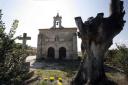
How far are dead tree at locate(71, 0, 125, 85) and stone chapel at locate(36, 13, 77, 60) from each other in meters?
21.9

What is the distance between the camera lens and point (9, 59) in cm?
588

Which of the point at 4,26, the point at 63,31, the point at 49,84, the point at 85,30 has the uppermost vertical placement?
the point at 63,31

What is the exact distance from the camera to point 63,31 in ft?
121

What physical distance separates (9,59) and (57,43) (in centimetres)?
3062

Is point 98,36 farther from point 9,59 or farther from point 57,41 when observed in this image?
point 57,41

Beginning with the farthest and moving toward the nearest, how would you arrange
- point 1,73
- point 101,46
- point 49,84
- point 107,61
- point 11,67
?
1. point 107,61
2. point 49,84
3. point 101,46
4. point 11,67
5. point 1,73

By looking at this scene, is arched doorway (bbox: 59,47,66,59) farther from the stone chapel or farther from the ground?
the ground

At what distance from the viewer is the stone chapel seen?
3591 centimetres

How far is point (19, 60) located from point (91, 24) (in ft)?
26.2

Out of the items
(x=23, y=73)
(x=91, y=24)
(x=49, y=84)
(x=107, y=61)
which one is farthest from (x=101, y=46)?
(x=107, y=61)

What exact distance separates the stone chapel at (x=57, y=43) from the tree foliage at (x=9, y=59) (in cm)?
2921

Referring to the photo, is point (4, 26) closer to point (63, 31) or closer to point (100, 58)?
point (100, 58)

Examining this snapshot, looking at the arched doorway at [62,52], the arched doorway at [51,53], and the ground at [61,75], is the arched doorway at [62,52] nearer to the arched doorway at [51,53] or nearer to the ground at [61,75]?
the arched doorway at [51,53]

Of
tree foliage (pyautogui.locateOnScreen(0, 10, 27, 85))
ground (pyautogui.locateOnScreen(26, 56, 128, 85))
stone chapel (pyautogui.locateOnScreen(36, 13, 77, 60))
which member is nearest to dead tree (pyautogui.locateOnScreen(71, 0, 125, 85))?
ground (pyautogui.locateOnScreen(26, 56, 128, 85))
